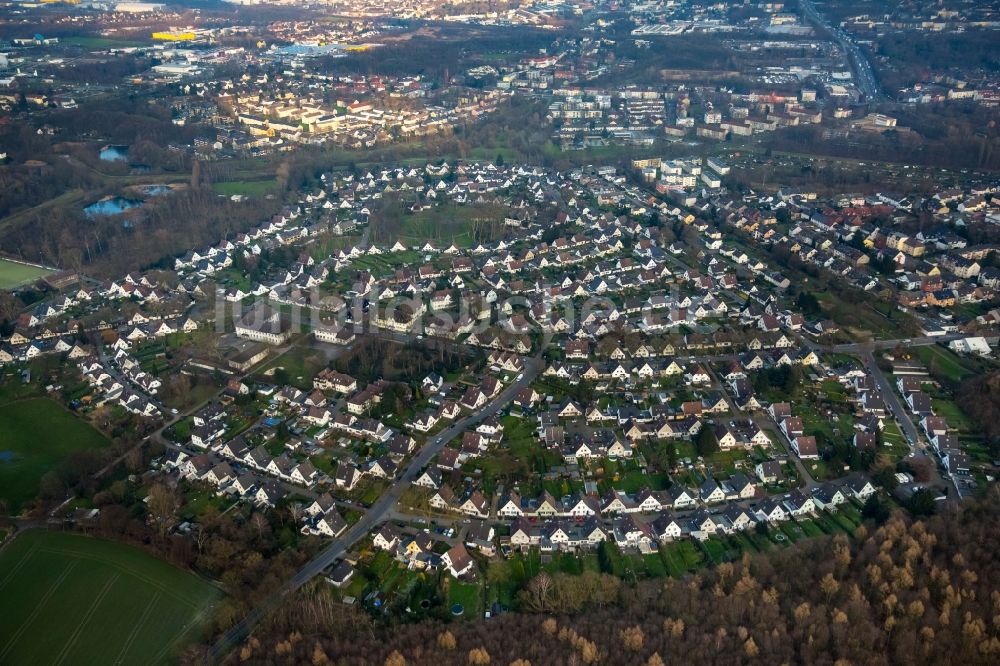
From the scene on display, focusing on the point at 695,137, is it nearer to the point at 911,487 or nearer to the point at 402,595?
the point at 911,487

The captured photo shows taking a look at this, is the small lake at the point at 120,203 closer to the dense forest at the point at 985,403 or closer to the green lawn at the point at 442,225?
the green lawn at the point at 442,225

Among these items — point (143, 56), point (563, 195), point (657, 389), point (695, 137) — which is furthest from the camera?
point (143, 56)

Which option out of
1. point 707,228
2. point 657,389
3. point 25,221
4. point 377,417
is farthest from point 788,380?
point 25,221

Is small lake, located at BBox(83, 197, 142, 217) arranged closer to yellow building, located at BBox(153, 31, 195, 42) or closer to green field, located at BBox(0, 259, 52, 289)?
green field, located at BBox(0, 259, 52, 289)

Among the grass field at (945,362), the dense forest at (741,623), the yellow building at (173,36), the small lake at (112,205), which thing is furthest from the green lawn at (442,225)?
the yellow building at (173,36)

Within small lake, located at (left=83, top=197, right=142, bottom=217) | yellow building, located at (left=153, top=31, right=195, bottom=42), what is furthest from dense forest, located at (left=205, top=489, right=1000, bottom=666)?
yellow building, located at (left=153, top=31, right=195, bottom=42)

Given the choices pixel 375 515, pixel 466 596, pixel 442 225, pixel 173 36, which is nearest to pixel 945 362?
pixel 466 596
